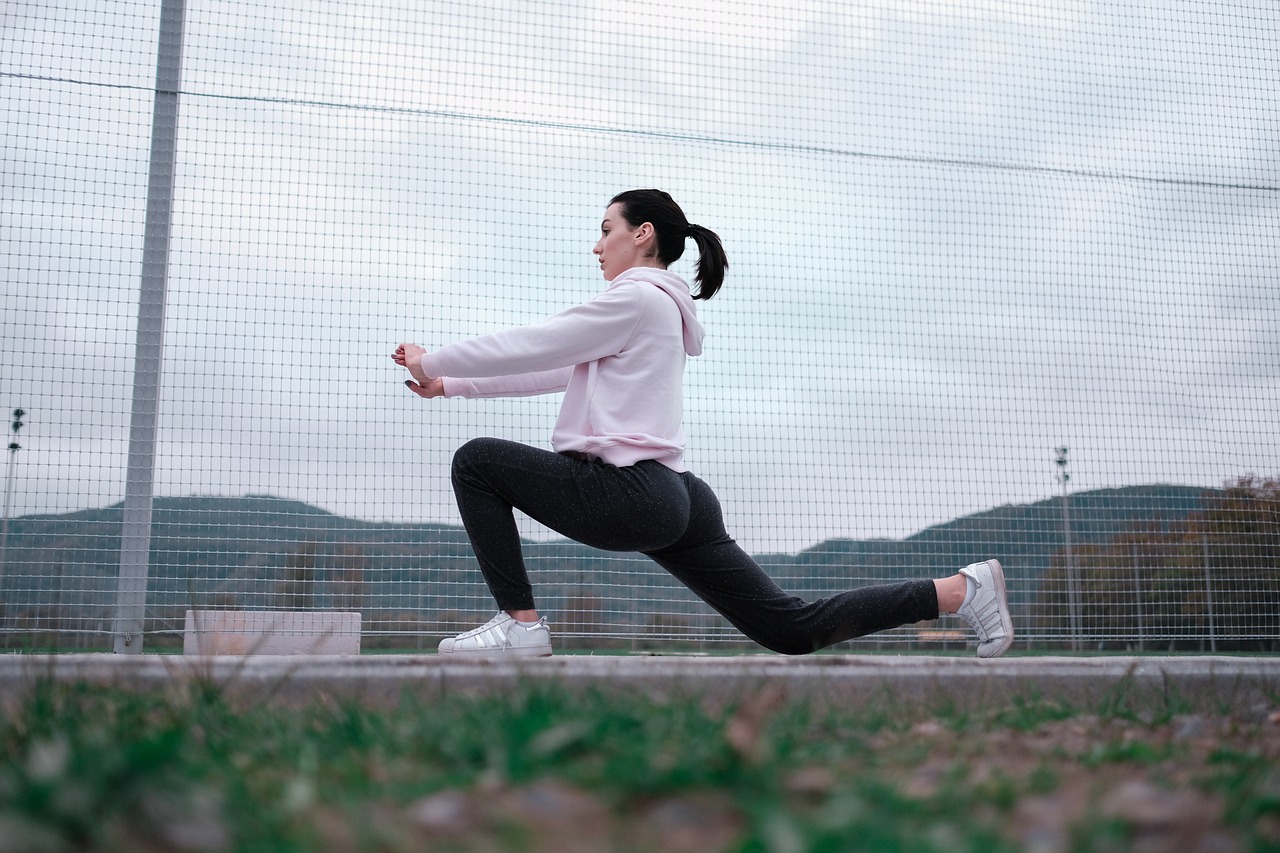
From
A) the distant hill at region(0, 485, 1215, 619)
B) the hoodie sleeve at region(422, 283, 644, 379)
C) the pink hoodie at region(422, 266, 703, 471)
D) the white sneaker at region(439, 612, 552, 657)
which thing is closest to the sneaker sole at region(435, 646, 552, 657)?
the white sneaker at region(439, 612, 552, 657)

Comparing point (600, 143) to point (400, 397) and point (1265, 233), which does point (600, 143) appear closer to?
point (400, 397)

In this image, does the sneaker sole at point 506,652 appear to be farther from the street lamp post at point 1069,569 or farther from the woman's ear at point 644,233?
the street lamp post at point 1069,569

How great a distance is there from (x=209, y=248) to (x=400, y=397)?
1.08 meters

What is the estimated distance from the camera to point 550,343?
256 centimetres

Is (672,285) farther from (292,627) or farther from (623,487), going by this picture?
(292,627)

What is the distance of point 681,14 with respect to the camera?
5.52 meters

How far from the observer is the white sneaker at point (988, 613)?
2770 millimetres

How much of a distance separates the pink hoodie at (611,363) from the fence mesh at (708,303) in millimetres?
2329

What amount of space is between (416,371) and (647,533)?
28.5 inches

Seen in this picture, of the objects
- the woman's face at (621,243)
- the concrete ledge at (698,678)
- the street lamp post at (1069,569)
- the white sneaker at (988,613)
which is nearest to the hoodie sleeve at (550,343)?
the woman's face at (621,243)

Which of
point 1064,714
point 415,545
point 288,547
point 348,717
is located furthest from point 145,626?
point 1064,714

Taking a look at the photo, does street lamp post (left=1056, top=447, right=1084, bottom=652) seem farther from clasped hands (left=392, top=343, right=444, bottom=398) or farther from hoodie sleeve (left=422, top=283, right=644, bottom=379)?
clasped hands (left=392, top=343, right=444, bottom=398)

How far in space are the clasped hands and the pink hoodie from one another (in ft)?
0.11

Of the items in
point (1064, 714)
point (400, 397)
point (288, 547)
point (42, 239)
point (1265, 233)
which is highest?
point (1265, 233)
